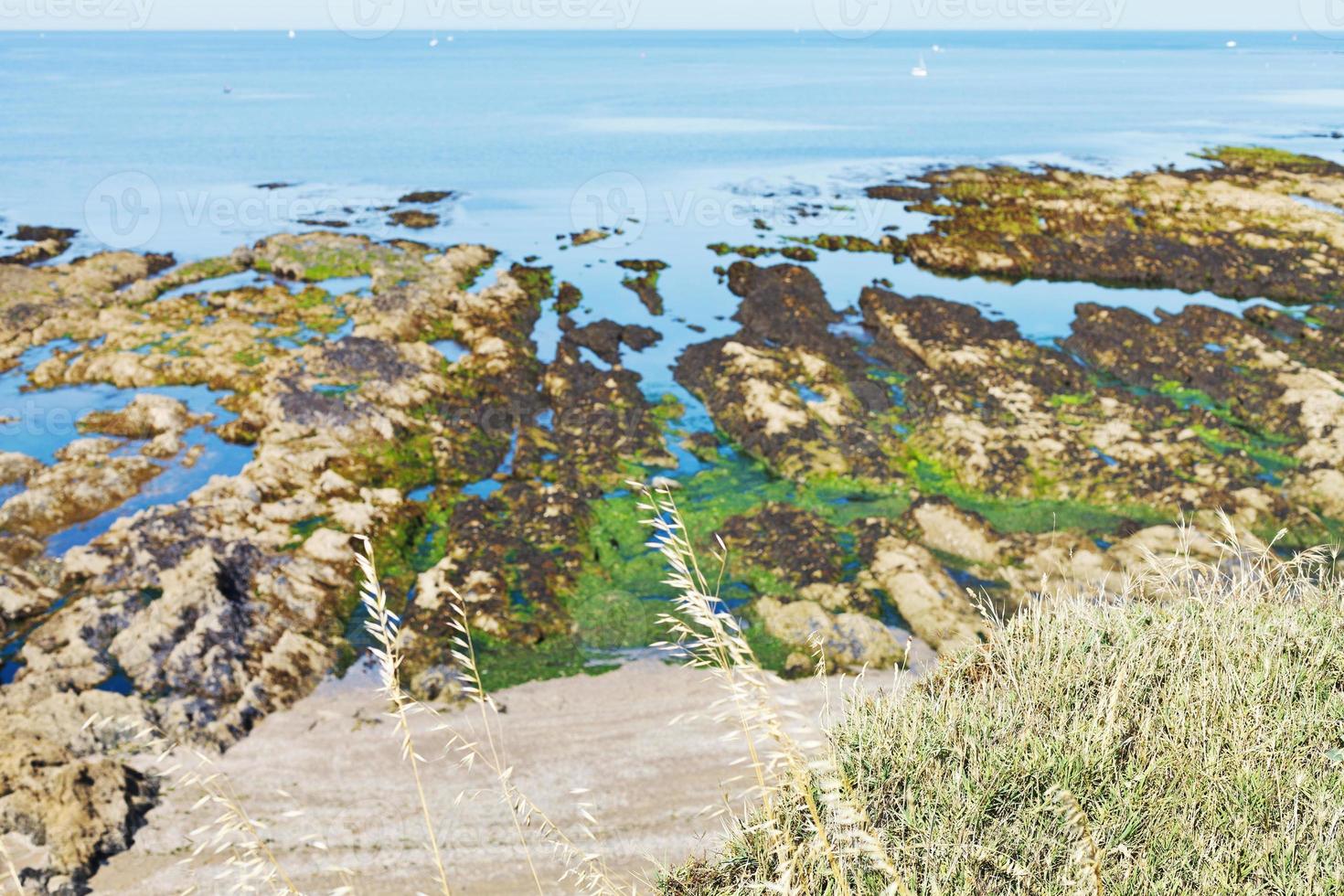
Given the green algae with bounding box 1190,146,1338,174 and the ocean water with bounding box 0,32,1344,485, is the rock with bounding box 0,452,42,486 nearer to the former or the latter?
the ocean water with bounding box 0,32,1344,485

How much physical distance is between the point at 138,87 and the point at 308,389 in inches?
4876

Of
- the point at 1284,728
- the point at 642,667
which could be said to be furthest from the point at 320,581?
Result: the point at 1284,728

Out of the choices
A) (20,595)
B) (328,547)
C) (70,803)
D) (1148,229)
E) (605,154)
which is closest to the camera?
(70,803)

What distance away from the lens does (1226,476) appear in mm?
15531

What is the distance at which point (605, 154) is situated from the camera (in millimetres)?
59000

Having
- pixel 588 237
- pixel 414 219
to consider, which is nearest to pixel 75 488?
pixel 588 237

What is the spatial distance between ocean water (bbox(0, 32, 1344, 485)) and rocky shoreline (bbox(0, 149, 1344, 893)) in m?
2.35

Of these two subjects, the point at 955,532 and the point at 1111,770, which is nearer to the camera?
the point at 1111,770

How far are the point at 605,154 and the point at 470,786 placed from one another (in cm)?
5568

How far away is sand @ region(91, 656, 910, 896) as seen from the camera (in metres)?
8.38

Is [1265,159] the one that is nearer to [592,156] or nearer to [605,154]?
[605,154]

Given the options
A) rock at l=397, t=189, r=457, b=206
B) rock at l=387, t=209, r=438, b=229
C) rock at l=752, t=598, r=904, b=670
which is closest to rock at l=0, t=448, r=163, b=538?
rock at l=752, t=598, r=904, b=670

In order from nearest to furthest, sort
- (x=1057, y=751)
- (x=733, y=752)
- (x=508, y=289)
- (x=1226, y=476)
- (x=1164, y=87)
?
(x=1057, y=751), (x=733, y=752), (x=1226, y=476), (x=508, y=289), (x=1164, y=87)

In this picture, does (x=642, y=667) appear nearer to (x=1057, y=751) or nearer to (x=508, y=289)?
(x=1057, y=751)
